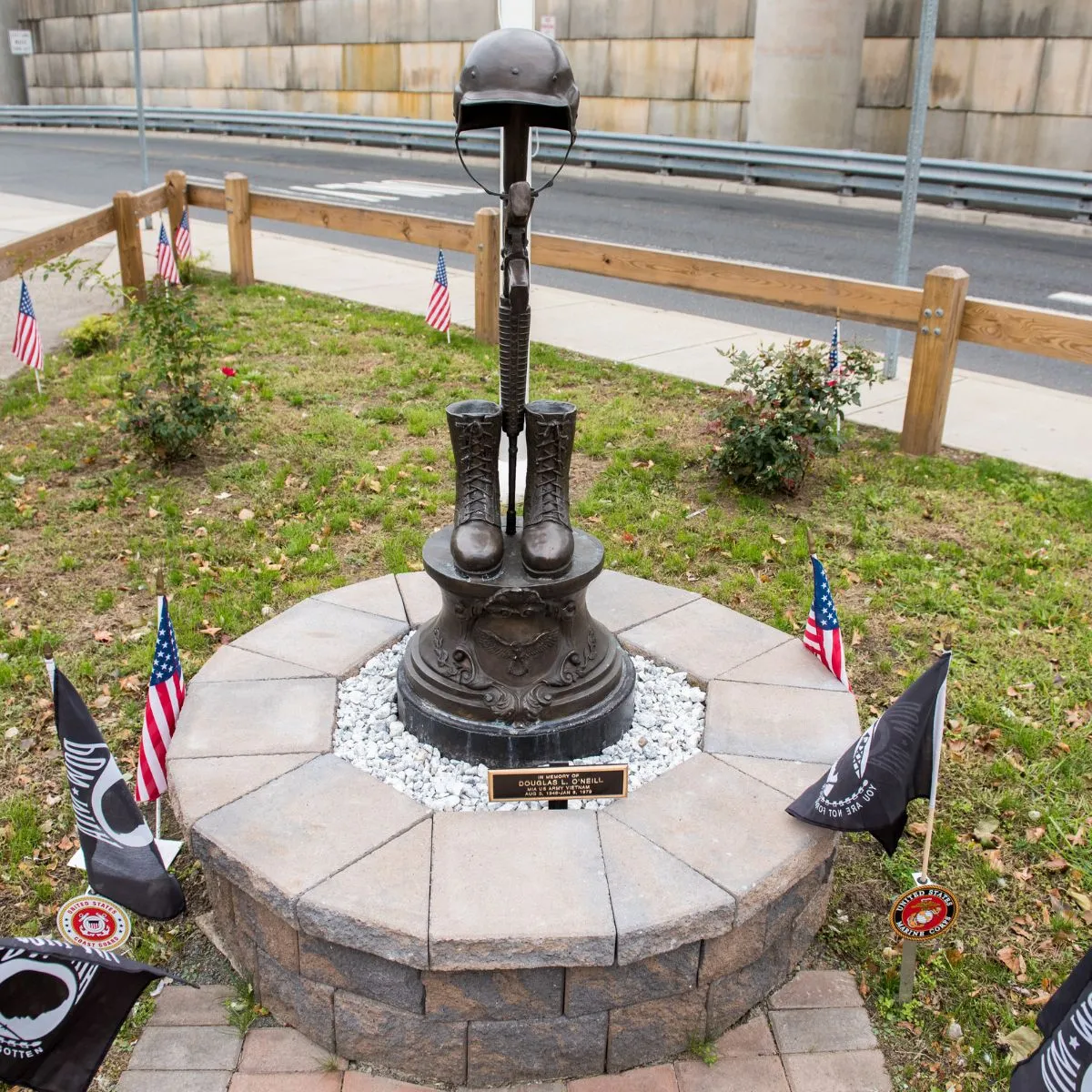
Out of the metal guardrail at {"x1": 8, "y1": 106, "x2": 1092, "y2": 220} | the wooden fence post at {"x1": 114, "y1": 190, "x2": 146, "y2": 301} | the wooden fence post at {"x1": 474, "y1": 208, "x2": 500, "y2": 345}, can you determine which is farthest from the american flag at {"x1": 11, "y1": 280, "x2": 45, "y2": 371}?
the metal guardrail at {"x1": 8, "y1": 106, "x2": 1092, "y2": 220}

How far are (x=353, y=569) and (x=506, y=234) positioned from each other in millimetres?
2685

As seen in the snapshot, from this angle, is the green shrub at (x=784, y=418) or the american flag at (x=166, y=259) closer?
the green shrub at (x=784, y=418)

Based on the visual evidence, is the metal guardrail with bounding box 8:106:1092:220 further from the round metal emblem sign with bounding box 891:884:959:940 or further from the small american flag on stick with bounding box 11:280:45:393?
the round metal emblem sign with bounding box 891:884:959:940

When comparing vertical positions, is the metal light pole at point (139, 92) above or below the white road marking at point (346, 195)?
above

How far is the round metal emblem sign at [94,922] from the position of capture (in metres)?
3.06

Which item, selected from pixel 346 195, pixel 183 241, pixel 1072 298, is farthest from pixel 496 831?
pixel 346 195

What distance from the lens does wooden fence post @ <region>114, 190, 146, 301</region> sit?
10414mm

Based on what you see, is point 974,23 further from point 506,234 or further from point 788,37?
point 506,234

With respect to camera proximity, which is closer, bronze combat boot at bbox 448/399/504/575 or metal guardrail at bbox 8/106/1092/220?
bronze combat boot at bbox 448/399/504/575

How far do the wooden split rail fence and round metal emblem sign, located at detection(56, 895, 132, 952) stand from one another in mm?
4419

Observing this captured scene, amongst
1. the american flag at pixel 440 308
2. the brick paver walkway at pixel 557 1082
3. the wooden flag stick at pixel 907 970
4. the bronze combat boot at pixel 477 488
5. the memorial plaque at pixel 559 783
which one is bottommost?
the brick paver walkway at pixel 557 1082

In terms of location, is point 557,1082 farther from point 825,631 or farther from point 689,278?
point 689,278

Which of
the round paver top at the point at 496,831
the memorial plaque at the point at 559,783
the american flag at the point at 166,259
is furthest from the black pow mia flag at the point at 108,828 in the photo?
the american flag at the point at 166,259

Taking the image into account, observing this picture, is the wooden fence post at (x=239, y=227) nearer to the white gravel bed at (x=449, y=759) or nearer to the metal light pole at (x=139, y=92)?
the metal light pole at (x=139, y=92)
